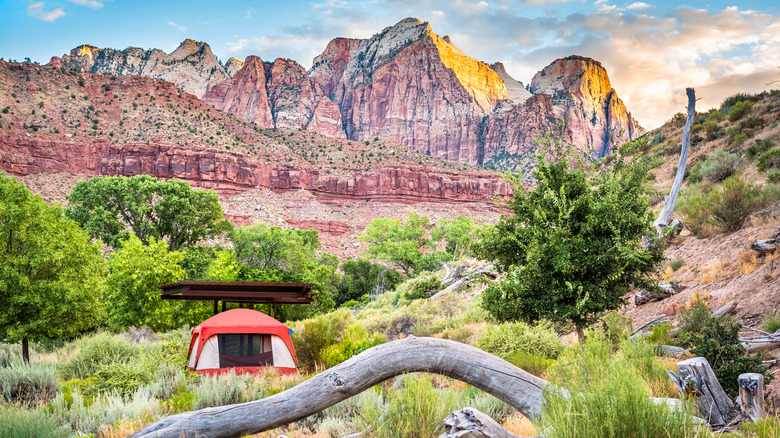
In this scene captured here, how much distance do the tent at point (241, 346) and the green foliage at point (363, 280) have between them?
33625 millimetres

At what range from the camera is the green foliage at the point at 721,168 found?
18609 mm

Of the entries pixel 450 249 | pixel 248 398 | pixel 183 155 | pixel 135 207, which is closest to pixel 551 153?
pixel 248 398

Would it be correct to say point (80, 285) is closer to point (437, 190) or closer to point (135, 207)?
point (135, 207)

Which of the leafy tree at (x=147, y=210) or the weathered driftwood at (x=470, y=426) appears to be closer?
the weathered driftwood at (x=470, y=426)

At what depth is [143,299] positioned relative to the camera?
2130cm

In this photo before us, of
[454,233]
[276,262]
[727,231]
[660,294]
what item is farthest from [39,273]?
[454,233]

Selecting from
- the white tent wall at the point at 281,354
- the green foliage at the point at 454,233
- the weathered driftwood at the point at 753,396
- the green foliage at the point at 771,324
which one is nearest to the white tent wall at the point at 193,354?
the white tent wall at the point at 281,354

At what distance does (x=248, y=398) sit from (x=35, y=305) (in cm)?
901

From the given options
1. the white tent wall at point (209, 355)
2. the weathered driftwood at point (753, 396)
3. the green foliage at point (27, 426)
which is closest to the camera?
the weathered driftwood at point (753, 396)

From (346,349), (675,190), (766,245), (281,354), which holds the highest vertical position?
(675,190)

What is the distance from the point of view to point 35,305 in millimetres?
12680

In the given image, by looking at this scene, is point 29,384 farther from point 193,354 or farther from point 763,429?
point 763,429

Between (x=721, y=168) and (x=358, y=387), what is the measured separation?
66.0 ft

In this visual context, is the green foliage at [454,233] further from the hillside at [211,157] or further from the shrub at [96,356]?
the shrub at [96,356]
